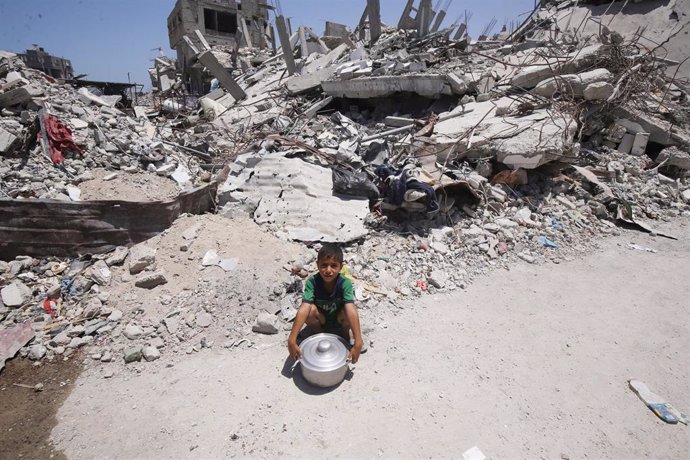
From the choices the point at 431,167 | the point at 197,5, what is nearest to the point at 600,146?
the point at 431,167

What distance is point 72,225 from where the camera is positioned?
3193 millimetres

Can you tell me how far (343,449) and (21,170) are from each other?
5.07m

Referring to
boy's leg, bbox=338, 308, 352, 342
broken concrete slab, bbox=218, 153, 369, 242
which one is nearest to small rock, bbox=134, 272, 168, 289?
broken concrete slab, bbox=218, 153, 369, 242

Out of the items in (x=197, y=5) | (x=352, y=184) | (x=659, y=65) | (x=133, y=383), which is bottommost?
(x=133, y=383)

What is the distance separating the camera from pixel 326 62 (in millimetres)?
10055

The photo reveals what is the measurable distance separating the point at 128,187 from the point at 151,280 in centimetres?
231

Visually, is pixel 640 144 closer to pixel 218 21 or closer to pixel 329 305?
pixel 329 305

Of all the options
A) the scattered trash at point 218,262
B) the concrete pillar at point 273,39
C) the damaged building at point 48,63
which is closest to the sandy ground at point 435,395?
the scattered trash at point 218,262

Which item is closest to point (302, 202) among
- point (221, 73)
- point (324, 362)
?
point (324, 362)

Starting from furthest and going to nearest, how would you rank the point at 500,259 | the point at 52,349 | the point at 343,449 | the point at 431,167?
1. the point at 431,167
2. the point at 500,259
3. the point at 52,349
4. the point at 343,449

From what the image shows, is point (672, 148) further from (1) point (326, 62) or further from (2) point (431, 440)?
(1) point (326, 62)

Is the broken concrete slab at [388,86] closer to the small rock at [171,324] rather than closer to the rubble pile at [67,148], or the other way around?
the rubble pile at [67,148]

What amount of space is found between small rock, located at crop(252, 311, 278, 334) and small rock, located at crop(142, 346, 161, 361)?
684 mm

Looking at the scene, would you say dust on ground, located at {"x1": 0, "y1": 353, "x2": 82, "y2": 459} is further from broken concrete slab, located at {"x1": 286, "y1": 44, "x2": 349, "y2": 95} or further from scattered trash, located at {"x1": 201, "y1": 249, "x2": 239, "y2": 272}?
broken concrete slab, located at {"x1": 286, "y1": 44, "x2": 349, "y2": 95}
